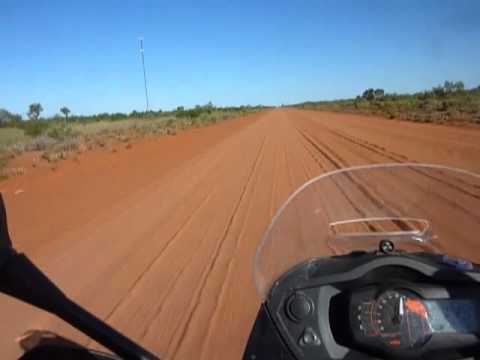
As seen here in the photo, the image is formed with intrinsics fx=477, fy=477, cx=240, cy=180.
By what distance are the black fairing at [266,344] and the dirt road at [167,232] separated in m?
1.71

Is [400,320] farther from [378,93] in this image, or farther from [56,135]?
[378,93]

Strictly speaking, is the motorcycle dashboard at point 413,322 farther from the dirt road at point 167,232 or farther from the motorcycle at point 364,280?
the dirt road at point 167,232

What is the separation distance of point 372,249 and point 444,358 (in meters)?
0.81

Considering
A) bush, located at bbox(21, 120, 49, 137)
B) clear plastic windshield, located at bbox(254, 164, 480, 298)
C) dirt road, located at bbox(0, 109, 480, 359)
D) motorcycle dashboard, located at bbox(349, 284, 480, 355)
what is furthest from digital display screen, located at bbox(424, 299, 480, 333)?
bush, located at bbox(21, 120, 49, 137)

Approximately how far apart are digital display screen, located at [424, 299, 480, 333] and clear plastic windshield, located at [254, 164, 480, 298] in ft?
1.93

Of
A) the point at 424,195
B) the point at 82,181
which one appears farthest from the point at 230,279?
the point at 82,181

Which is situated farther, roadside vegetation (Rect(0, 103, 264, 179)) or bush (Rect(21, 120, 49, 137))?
bush (Rect(21, 120, 49, 137))

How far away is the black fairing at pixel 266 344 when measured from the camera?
2447mm

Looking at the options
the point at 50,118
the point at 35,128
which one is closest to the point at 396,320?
the point at 35,128

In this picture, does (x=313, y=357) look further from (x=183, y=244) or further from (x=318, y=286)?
(x=183, y=244)

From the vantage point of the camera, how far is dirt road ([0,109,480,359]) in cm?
489

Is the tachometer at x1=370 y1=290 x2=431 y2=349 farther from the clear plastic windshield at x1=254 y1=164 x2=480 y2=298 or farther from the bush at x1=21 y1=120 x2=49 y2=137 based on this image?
the bush at x1=21 y1=120 x2=49 y2=137

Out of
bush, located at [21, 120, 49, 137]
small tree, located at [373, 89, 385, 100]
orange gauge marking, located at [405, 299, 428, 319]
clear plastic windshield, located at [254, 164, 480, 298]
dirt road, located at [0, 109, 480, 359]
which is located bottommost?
dirt road, located at [0, 109, 480, 359]

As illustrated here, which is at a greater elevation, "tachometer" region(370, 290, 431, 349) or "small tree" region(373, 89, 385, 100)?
"small tree" region(373, 89, 385, 100)
